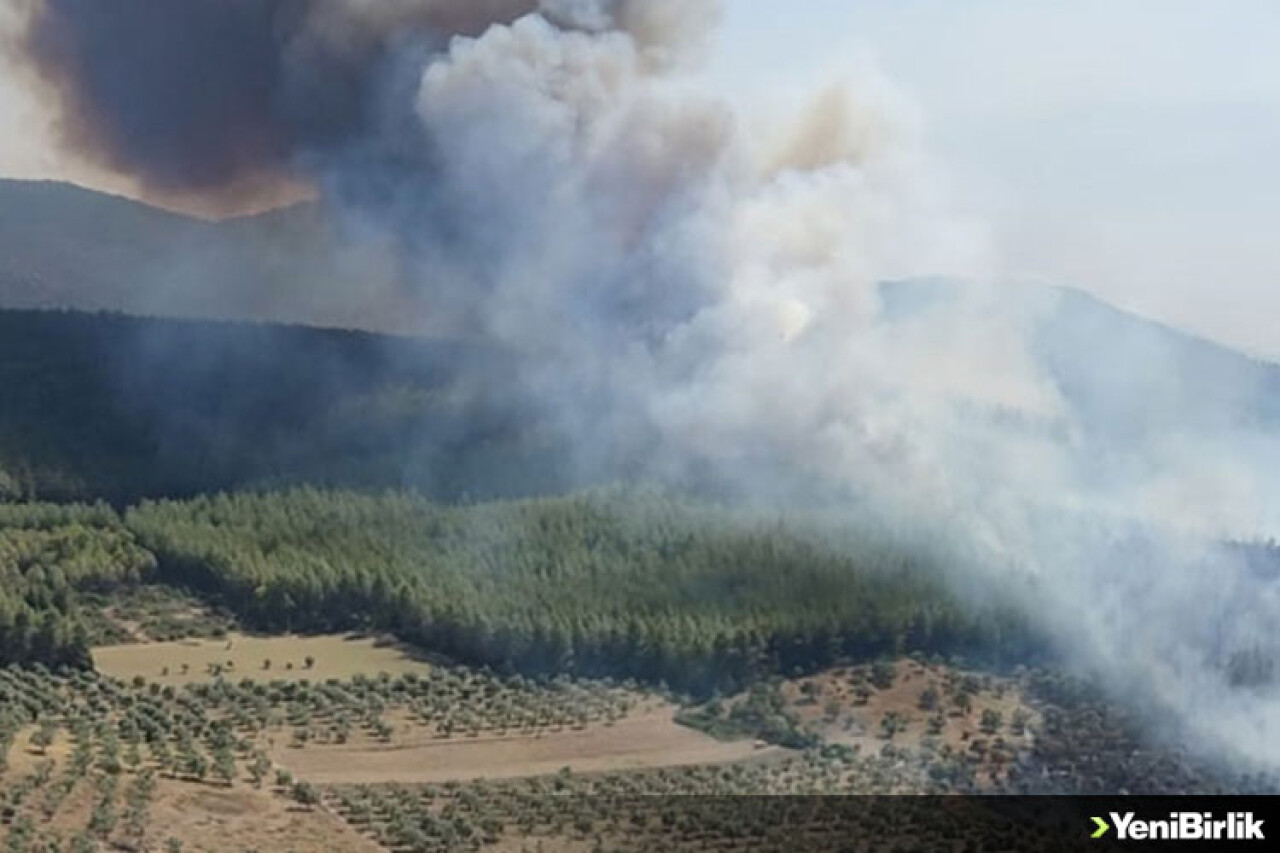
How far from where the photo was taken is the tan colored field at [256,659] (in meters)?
70.7

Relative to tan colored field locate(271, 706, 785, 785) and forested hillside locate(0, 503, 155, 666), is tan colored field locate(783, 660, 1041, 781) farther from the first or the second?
forested hillside locate(0, 503, 155, 666)

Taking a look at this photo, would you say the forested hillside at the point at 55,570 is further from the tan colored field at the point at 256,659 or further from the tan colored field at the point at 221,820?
the tan colored field at the point at 221,820

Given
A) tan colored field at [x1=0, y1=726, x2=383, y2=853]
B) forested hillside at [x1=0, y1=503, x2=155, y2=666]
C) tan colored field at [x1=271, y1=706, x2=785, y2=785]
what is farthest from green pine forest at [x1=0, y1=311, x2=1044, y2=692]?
tan colored field at [x1=0, y1=726, x2=383, y2=853]

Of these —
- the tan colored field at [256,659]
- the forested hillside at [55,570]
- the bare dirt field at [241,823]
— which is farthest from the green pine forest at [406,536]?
the bare dirt field at [241,823]

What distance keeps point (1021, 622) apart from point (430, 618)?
2447 cm

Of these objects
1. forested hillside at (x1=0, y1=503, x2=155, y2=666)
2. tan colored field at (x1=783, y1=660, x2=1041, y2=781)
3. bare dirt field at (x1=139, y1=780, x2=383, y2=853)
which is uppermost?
forested hillside at (x1=0, y1=503, x2=155, y2=666)

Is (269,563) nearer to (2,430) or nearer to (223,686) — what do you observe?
(223,686)

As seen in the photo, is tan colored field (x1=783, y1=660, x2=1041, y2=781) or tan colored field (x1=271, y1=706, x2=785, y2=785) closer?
tan colored field (x1=271, y1=706, x2=785, y2=785)

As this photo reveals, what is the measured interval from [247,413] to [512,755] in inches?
2543

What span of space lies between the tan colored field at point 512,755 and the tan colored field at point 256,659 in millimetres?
11666

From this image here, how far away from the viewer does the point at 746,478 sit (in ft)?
287

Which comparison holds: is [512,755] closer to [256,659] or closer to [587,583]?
[256,659]

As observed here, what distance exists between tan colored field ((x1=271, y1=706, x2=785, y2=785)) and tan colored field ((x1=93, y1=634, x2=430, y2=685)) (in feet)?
38.3

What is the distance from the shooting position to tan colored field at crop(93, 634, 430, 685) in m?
70.7
